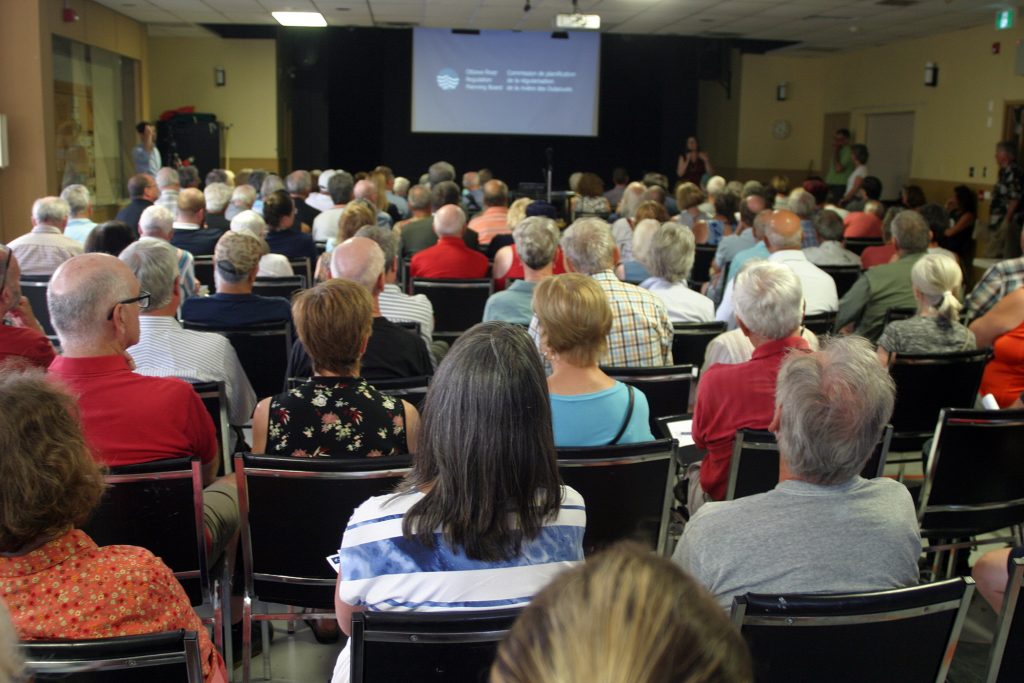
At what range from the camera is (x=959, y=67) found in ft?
40.9

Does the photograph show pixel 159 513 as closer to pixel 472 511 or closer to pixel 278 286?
pixel 472 511

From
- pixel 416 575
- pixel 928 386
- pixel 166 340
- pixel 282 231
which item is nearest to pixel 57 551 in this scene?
pixel 416 575

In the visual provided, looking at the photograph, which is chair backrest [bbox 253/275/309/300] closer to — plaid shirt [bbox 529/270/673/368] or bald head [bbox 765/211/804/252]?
plaid shirt [bbox 529/270/673/368]

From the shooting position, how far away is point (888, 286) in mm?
5355

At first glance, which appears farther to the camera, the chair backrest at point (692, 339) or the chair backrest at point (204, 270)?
the chair backrest at point (204, 270)

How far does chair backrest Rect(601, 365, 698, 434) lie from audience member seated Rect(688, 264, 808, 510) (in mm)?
308

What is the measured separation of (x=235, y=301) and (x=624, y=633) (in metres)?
3.76

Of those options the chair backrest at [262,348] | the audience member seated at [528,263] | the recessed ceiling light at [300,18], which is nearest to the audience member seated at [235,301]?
the chair backrest at [262,348]

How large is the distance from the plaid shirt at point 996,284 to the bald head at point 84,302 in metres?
3.83

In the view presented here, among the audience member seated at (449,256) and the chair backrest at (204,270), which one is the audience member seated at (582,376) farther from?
the chair backrest at (204,270)

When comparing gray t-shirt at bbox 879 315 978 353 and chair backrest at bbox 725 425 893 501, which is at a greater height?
gray t-shirt at bbox 879 315 978 353

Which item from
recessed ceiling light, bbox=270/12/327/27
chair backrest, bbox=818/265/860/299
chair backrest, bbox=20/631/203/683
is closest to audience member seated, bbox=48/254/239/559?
chair backrest, bbox=20/631/203/683

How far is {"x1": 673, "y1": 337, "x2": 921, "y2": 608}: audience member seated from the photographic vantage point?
5.86ft

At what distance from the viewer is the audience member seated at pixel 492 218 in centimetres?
823
